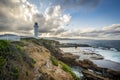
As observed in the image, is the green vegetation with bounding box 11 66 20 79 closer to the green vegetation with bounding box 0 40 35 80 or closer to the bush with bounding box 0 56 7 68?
the green vegetation with bounding box 0 40 35 80

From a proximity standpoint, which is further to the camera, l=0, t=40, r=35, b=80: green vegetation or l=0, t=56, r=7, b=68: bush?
l=0, t=56, r=7, b=68: bush

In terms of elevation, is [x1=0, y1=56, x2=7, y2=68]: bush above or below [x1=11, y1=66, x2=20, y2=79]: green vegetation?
above

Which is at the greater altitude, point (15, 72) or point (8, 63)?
point (8, 63)

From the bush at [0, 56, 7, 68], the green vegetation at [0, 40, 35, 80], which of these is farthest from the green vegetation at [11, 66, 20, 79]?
the bush at [0, 56, 7, 68]

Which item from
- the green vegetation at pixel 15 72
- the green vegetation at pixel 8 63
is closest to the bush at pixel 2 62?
the green vegetation at pixel 8 63

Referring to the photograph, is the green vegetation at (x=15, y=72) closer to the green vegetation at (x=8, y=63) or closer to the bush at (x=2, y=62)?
the green vegetation at (x=8, y=63)

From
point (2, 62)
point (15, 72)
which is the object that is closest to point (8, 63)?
point (2, 62)

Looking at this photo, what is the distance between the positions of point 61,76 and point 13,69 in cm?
510

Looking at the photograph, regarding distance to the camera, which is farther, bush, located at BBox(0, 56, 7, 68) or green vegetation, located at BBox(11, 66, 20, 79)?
green vegetation, located at BBox(11, 66, 20, 79)

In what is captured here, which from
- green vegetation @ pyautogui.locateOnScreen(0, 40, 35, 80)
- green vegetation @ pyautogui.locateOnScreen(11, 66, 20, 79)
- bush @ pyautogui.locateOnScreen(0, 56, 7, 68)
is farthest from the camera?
green vegetation @ pyautogui.locateOnScreen(11, 66, 20, 79)

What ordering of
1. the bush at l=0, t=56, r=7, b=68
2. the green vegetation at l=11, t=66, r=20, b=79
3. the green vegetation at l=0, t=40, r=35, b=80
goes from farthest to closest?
the green vegetation at l=11, t=66, r=20, b=79
the bush at l=0, t=56, r=7, b=68
the green vegetation at l=0, t=40, r=35, b=80

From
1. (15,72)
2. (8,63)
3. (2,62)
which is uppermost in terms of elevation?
(2,62)

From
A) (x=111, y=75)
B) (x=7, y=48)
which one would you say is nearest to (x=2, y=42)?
(x=7, y=48)

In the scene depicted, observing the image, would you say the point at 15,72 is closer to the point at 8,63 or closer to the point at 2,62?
the point at 8,63
